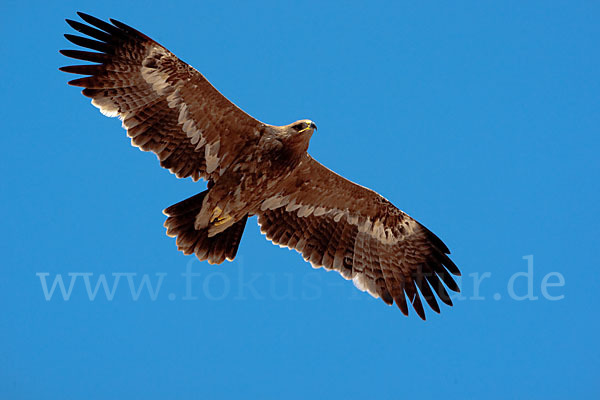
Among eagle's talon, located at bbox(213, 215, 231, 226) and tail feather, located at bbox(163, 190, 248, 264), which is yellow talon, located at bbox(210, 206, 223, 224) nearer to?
eagle's talon, located at bbox(213, 215, 231, 226)

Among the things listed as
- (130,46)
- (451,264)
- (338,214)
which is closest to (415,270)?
(451,264)

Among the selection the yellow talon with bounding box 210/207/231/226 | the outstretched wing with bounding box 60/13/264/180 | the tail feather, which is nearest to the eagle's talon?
the yellow talon with bounding box 210/207/231/226

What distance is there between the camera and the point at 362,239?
10867 millimetres

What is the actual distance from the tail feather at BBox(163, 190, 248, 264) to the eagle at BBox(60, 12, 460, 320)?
0.01 meters

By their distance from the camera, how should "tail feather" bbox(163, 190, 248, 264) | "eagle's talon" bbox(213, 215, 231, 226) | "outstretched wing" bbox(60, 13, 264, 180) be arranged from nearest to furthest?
"outstretched wing" bbox(60, 13, 264, 180)
"tail feather" bbox(163, 190, 248, 264)
"eagle's talon" bbox(213, 215, 231, 226)

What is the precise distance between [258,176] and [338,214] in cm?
159

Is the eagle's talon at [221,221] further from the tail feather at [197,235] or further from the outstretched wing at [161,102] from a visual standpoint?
the outstretched wing at [161,102]

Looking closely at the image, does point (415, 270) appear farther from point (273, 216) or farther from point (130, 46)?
point (130, 46)

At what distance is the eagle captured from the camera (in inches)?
364

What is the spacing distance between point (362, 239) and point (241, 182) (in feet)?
7.04

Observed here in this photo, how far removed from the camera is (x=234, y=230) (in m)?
10.3

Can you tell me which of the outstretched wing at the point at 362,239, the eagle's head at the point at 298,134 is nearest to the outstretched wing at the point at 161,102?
the eagle's head at the point at 298,134

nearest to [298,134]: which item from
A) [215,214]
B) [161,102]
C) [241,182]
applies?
[241,182]

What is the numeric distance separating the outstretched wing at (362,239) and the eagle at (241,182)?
0.01 metres
